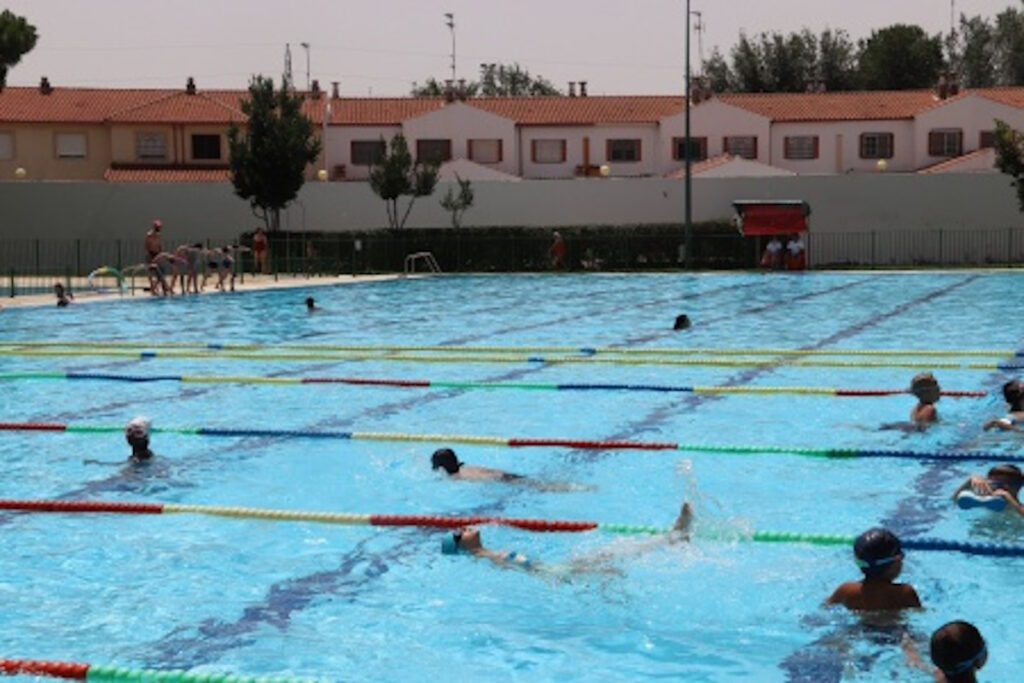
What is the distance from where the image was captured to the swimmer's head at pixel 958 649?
206 inches

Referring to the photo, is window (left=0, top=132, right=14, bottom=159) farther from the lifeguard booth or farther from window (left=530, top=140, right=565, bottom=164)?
the lifeguard booth

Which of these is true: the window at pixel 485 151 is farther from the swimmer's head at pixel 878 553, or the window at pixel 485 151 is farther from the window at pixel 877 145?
the swimmer's head at pixel 878 553

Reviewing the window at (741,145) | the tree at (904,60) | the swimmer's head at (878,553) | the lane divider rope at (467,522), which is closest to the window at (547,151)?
the window at (741,145)

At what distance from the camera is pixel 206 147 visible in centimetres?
6150

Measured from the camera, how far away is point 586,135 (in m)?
61.2

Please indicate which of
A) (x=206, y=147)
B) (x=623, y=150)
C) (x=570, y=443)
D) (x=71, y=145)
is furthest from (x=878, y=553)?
(x=71, y=145)

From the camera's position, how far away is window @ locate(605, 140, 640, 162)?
2398 inches

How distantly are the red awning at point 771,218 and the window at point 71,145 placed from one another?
28.8 metres

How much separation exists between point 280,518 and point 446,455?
194cm

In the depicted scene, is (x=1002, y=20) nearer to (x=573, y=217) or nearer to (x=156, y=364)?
(x=573, y=217)

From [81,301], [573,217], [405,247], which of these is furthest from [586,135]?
[81,301]

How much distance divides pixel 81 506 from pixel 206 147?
53.6 metres

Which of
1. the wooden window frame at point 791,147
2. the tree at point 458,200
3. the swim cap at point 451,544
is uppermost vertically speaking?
the wooden window frame at point 791,147

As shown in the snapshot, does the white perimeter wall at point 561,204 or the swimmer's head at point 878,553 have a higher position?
the white perimeter wall at point 561,204
